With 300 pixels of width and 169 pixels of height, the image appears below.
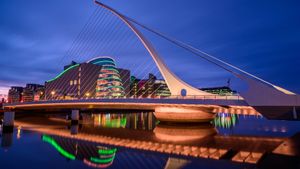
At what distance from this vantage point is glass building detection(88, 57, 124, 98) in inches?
3728

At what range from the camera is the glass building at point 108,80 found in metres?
94.7

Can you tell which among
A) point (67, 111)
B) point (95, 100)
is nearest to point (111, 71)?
point (67, 111)

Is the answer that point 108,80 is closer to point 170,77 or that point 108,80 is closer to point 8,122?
point 170,77

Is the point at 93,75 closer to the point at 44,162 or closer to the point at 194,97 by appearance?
the point at 194,97

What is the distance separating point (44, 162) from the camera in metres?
11.9

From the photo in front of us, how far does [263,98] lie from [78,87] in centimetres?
8433

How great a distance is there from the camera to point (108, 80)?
97375 mm

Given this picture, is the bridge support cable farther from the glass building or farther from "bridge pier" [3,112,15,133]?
the glass building

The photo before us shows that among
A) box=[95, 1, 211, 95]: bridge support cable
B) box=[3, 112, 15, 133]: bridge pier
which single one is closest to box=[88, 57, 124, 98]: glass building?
box=[95, 1, 211, 95]: bridge support cable

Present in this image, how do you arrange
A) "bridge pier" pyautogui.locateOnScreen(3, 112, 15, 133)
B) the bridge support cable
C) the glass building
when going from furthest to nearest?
the glass building → the bridge support cable → "bridge pier" pyautogui.locateOnScreen(3, 112, 15, 133)

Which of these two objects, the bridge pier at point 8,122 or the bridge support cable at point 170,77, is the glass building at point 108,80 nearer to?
the bridge support cable at point 170,77

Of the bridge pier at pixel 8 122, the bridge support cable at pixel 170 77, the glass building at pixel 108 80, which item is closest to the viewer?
the bridge pier at pixel 8 122

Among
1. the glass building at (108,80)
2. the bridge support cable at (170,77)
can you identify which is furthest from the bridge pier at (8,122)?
the glass building at (108,80)

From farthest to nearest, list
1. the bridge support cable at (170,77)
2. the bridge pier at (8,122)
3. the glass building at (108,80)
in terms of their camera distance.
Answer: the glass building at (108,80) < the bridge support cable at (170,77) < the bridge pier at (8,122)
